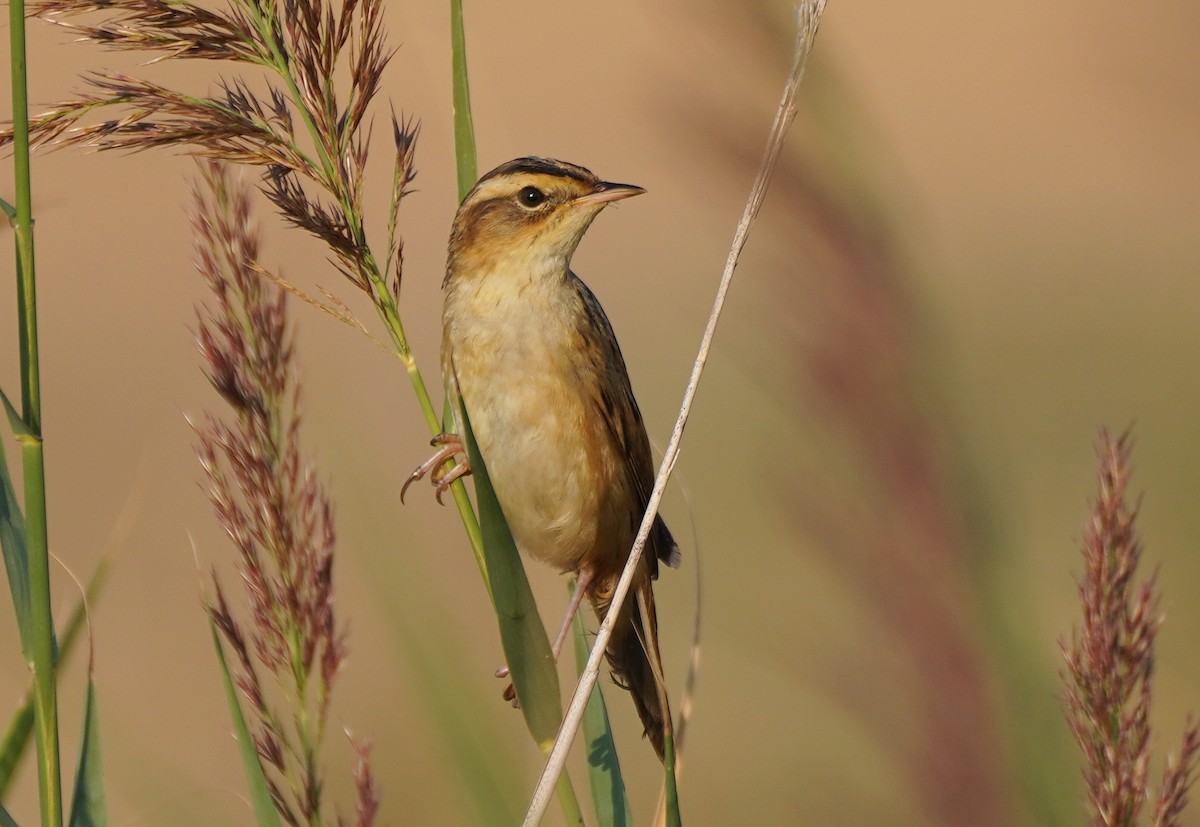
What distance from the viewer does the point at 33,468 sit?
1.57 metres

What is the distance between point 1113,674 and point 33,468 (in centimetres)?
129

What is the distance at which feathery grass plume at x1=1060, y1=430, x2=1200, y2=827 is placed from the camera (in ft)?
5.15

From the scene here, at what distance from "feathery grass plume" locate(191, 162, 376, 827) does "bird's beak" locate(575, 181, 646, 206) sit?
1021 millimetres

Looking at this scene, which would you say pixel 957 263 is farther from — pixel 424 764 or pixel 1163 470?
pixel 424 764

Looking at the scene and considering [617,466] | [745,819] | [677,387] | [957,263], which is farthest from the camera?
[957,263]

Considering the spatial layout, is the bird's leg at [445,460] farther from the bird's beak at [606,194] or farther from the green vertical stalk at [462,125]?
the bird's beak at [606,194]

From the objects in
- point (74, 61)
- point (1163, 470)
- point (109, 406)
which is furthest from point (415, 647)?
point (74, 61)

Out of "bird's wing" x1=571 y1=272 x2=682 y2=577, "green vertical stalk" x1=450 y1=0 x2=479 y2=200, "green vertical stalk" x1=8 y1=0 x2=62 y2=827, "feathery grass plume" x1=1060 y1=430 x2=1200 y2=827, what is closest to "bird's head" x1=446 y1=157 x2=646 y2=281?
"bird's wing" x1=571 y1=272 x2=682 y2=577

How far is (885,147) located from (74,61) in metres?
18.3

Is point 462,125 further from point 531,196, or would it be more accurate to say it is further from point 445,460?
point 531,196

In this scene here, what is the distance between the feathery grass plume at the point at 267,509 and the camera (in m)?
1.75

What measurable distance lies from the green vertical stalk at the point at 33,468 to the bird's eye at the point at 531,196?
1501mm

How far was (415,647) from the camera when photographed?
2.10m

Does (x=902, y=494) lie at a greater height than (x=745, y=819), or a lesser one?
greater
